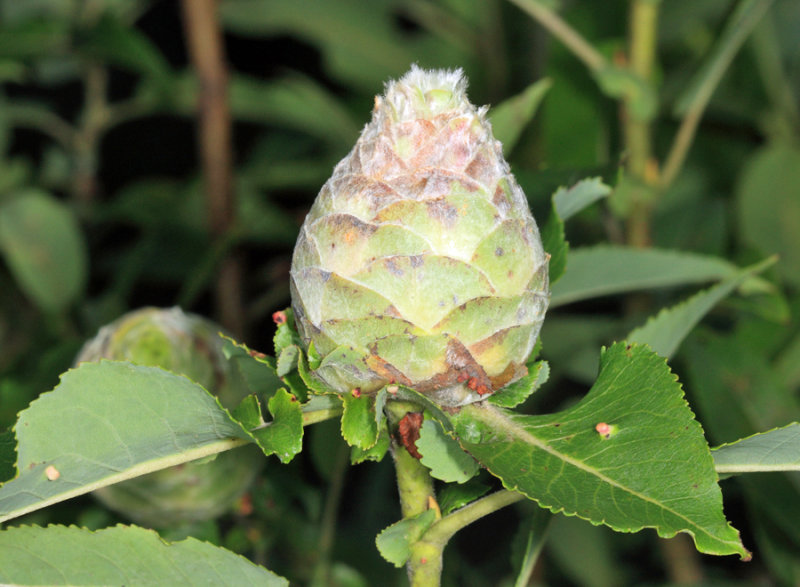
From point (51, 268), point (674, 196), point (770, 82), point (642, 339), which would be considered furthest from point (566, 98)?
point (51, 268)

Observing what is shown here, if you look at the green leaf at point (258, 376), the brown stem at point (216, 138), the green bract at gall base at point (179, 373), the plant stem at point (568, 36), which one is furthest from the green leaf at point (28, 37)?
the green leaf at point (258, 376)

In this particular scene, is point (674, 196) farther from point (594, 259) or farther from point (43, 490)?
point (43, 490)

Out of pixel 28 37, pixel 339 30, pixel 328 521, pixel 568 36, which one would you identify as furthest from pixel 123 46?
pixel 328 521

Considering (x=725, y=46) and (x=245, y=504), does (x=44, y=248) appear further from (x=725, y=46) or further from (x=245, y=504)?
(x=725, y=46)

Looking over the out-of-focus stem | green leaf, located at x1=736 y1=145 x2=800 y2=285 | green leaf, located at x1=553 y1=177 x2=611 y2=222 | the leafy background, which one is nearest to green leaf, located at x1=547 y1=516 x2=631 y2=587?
the leafy background

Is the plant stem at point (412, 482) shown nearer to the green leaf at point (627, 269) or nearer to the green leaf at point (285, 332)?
the green leaf at point (285, 332)

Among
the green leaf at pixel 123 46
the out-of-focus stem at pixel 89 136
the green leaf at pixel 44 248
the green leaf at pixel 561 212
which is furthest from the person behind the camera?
the out-of-focus stem at pixel 89 136

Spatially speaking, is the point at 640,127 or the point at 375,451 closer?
the point at 375,451
